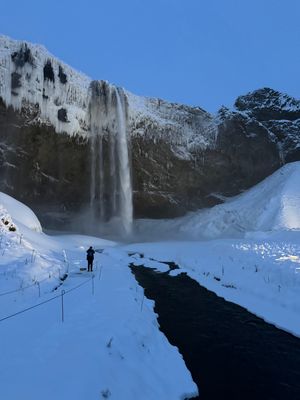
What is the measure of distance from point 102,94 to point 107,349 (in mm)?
36857

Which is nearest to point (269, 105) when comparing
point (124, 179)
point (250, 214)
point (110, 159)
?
point (250, 214)

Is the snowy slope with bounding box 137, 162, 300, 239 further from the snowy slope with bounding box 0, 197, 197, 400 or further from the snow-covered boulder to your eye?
the snowy slope with bounding box 0, 197, 197, 400

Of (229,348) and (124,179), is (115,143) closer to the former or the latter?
(124,179)

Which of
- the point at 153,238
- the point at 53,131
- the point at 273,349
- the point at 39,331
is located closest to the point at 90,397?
the point at 39,331

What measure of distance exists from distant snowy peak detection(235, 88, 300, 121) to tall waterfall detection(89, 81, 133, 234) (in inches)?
713

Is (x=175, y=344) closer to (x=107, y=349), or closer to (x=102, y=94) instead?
(x=107, y=349)

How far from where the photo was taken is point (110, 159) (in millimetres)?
44375

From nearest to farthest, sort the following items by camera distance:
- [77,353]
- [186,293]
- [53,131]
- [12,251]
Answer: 1. [77,353]
2. [186,293]
3. [12,251]
4. [53,131]

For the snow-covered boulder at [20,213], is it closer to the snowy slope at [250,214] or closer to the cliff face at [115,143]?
the cliff face at [115,143]

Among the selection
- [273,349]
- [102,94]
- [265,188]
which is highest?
[102,94]

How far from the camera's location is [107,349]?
23.8ft

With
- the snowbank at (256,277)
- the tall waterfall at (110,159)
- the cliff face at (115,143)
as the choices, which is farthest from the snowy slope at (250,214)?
the snowbank at (256,277)

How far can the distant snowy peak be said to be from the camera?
50.5m

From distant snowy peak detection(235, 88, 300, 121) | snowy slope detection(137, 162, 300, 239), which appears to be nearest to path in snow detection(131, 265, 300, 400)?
snowy slope detection(137, 162, 300, 239)
